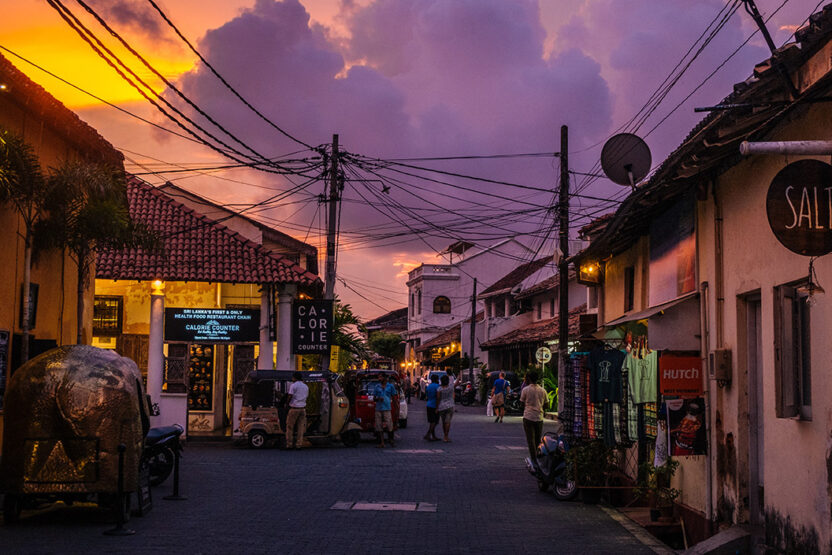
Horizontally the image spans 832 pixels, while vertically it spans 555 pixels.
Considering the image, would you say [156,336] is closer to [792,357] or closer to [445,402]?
[445,402]

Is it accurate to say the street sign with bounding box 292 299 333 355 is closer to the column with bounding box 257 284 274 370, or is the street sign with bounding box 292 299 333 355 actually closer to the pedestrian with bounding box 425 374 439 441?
the column with bounding box 257 284 274 370

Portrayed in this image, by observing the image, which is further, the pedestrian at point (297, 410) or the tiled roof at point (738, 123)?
the pedestrian at point (297, 410)

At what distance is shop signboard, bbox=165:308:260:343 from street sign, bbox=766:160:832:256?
67.4ft

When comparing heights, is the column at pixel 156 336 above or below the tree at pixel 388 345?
below

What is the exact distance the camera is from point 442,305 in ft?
270

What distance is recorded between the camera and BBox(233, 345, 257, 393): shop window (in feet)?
98.7

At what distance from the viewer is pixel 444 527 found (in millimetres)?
12227

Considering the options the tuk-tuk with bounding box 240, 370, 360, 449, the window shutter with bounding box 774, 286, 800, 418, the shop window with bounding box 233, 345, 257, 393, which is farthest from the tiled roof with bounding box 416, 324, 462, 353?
the window shutter with bounding box 774, 286, 800, 418

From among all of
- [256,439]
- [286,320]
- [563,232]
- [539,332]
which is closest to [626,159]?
[563,232]

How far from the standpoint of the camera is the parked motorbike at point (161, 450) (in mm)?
13900

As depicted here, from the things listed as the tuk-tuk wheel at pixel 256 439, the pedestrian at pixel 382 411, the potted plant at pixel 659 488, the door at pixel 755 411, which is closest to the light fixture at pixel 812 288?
the door at pixel 755 411

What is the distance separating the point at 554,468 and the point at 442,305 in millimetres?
66933

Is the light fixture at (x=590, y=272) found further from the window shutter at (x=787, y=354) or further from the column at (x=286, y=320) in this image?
the window shutter at (x=787, y=354)

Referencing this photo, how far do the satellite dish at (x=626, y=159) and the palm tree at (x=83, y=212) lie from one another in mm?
7571
